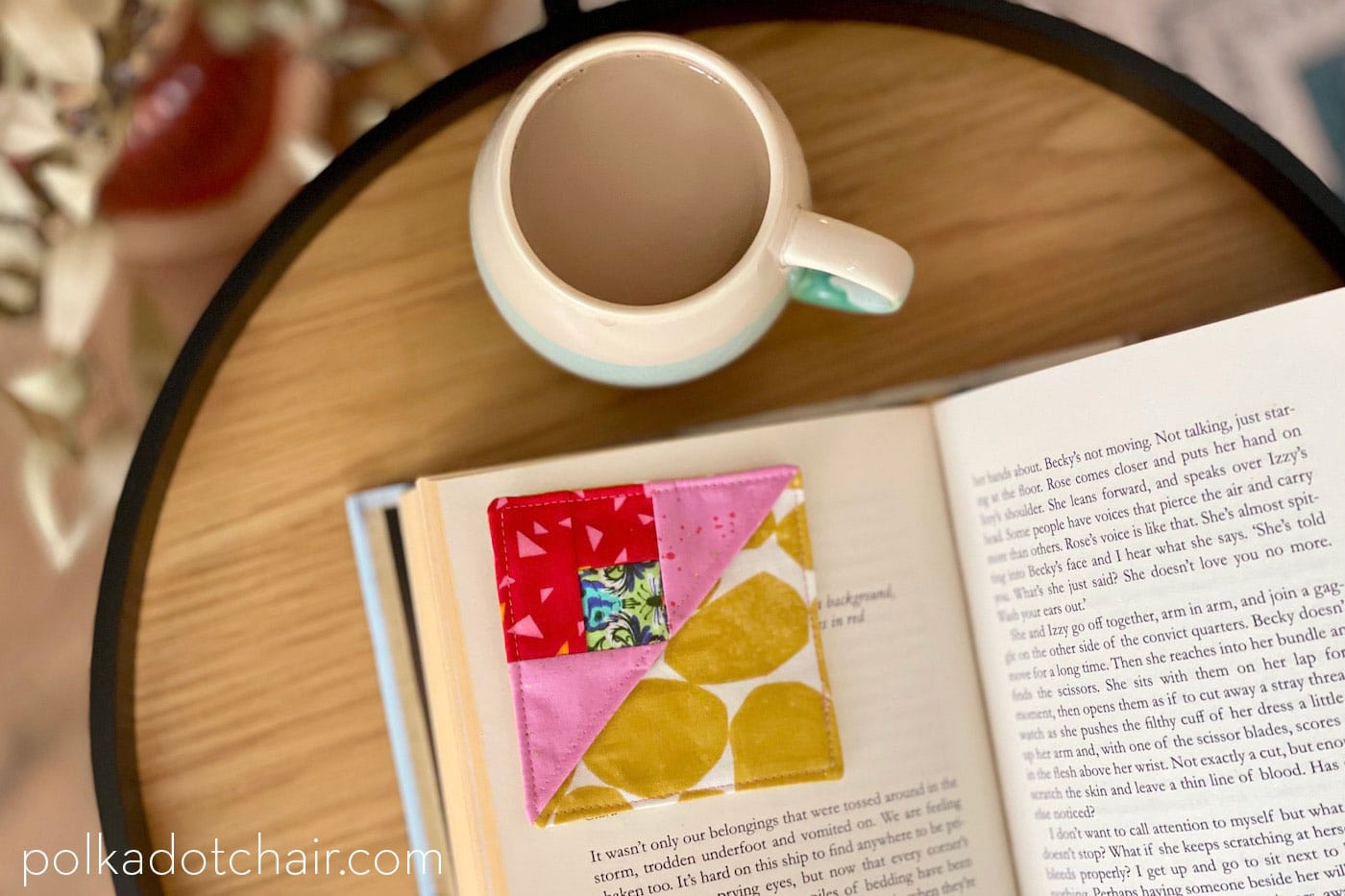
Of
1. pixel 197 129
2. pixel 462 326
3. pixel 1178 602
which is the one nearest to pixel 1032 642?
pixel 1178 602

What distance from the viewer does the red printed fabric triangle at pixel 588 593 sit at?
0.42 meters

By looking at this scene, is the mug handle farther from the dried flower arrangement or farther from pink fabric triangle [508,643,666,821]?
the dried flower arrangement

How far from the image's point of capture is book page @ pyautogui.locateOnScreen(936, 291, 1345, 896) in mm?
A: 394

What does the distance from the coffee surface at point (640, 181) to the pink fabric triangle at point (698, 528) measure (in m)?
0.08

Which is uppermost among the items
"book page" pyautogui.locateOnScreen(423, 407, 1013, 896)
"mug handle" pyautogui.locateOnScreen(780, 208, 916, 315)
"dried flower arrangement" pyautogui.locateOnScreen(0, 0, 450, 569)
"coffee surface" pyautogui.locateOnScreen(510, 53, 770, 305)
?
"dried flower arrangement" pyautogui.locateOnScreen(0, 0, 450, 569)

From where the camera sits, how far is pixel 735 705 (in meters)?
0.44

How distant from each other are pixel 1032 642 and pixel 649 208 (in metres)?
0.24

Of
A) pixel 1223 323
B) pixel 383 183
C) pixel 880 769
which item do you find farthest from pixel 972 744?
pixel 383 183

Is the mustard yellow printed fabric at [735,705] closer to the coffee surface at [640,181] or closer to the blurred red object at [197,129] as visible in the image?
the coffee surface at [640,181]

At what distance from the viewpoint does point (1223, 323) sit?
1.33 ft

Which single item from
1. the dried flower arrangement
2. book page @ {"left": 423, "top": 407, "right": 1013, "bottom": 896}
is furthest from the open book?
the dried flower arrangement

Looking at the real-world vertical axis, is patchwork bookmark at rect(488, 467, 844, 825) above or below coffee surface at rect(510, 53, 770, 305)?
below

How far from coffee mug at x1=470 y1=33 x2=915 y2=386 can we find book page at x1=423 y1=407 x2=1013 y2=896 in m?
0.07

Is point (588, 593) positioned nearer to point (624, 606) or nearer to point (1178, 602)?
point (624, 606)
